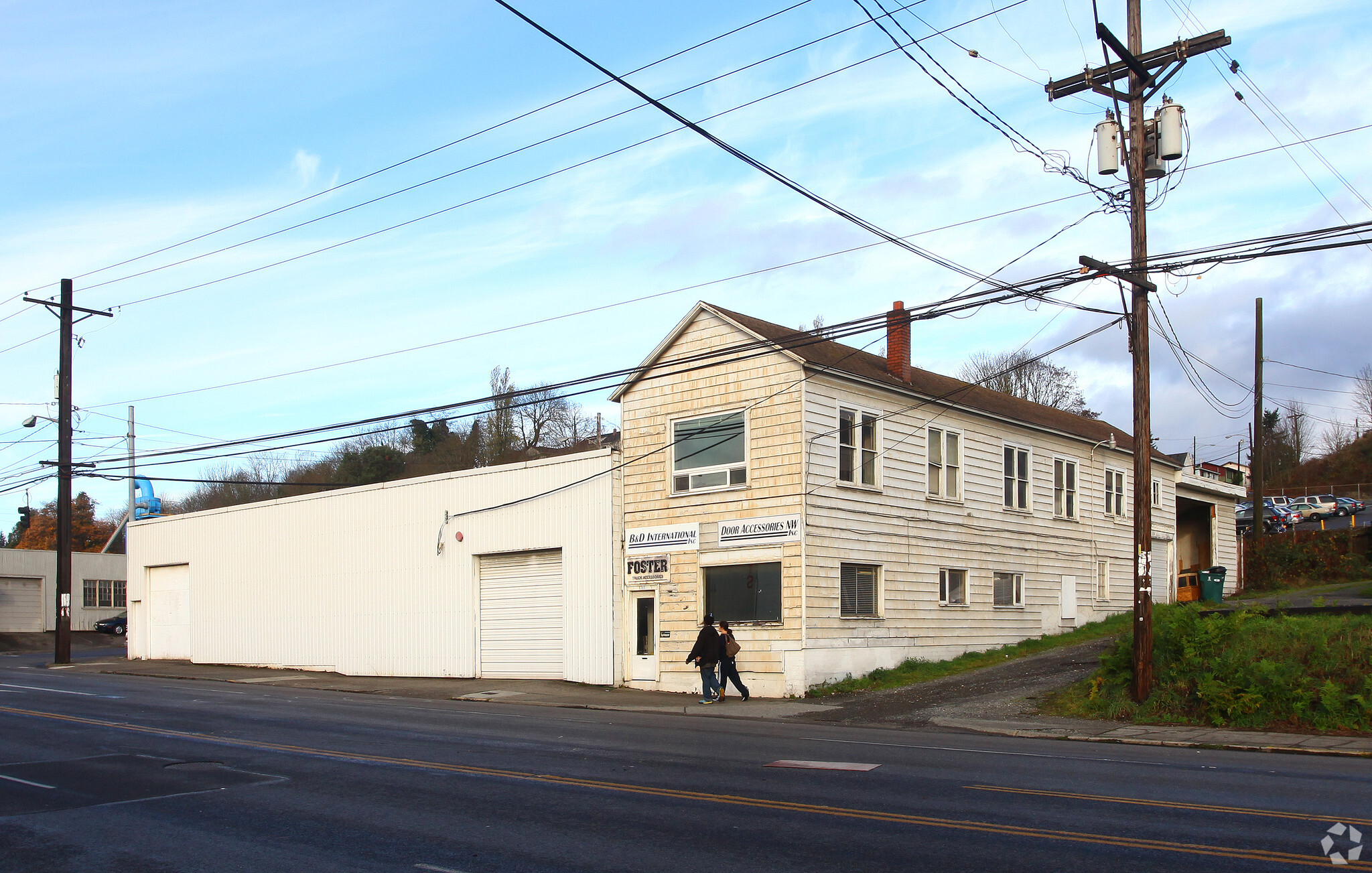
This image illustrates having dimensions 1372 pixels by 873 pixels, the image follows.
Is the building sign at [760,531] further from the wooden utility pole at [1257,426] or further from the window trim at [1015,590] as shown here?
the wooden utility pole at [1257,426]

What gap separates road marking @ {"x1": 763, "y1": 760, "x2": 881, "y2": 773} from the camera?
12.8 meters

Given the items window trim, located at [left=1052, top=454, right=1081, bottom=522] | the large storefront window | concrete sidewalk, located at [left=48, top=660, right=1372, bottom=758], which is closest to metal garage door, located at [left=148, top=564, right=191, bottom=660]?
concrete sidewalk, located at [left=48, top=660, right=1372, bottom=758]

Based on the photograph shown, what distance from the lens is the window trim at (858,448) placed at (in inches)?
970

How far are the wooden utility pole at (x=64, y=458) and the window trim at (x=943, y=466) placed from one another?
95.5 ft

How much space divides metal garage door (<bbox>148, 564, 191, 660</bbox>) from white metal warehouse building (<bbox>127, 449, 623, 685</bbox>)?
0.10 metres

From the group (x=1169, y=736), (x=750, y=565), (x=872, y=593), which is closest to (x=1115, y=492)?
(x=872, y=593)

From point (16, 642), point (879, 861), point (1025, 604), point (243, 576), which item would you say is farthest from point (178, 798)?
point (16, 642)

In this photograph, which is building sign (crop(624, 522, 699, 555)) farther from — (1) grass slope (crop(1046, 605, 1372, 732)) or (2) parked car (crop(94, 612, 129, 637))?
(2) parked car (crop(94, 612, 129, 637))

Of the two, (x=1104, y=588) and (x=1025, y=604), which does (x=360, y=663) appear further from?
(x=1104, y=588)

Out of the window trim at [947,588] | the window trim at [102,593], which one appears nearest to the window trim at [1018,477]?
the window trim at [947,588]

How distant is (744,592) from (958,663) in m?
6.36

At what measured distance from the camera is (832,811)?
9.84m

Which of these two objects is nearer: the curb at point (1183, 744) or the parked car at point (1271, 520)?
the curb at point (1183, 744)

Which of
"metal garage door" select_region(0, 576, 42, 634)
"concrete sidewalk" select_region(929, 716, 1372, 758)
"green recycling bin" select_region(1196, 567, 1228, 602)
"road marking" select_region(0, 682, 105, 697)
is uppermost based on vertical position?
"green recycling bin" select_region(1196, 567, 1228, 602)
